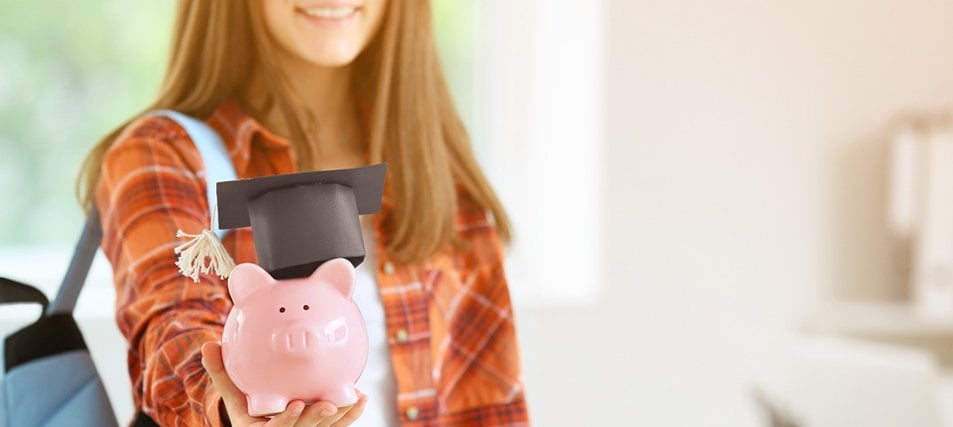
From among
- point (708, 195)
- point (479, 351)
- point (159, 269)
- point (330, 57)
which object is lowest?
point (708, 195)

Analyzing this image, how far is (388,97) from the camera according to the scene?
73 centimetres

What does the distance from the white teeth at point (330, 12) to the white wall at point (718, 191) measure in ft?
4.02

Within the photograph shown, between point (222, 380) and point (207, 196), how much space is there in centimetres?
17

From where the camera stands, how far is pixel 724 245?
2.03 m

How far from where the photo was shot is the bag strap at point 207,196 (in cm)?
66

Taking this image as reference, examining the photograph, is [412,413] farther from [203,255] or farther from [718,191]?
[718,191]

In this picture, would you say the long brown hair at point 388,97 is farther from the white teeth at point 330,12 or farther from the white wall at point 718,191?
the white wall at point 718,191

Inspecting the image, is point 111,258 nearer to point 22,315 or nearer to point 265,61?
point 265,61

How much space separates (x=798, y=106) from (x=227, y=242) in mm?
1653

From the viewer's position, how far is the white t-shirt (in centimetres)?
72

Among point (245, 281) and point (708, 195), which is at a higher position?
point (245, 281)

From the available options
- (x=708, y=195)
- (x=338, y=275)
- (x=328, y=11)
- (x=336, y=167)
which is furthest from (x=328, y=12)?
(x=708, y=195)

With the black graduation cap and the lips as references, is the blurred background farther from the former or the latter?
the black graduation cap

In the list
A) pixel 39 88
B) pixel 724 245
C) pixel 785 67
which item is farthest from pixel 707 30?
pixel 39 88
